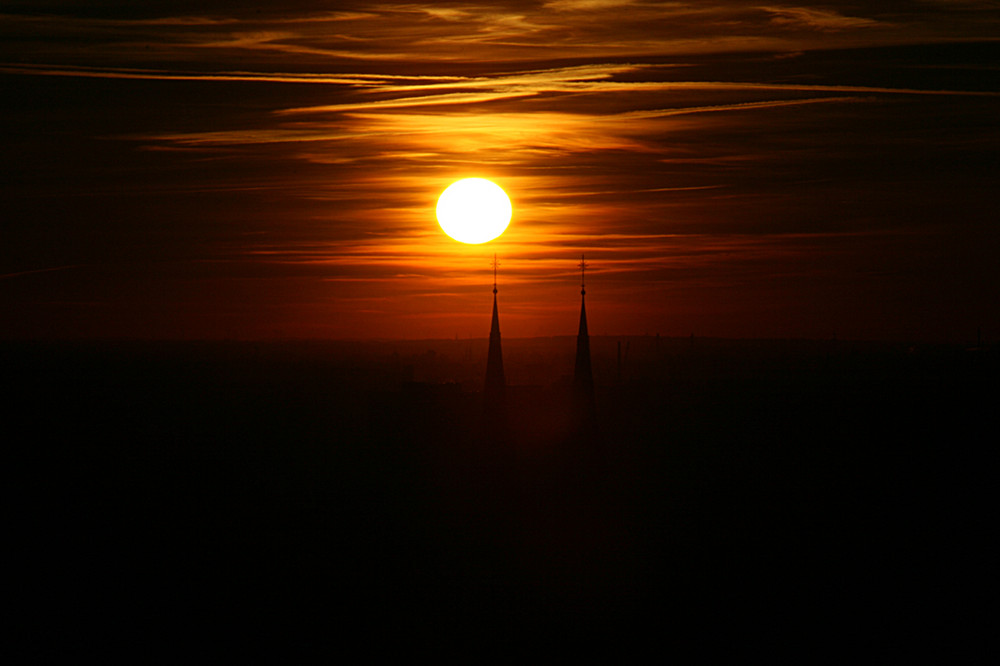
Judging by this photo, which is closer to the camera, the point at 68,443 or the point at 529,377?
the point at 68,443

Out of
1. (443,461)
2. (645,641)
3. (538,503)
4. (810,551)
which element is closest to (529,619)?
(645,641)

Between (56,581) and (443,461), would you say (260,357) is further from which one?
(56,581)

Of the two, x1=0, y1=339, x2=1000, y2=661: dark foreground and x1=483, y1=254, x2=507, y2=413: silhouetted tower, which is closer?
x1=0, y1=339, x2=1000, y2=661: dark foreground

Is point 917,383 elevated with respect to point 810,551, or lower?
elevated
